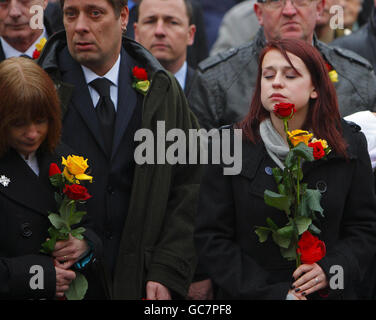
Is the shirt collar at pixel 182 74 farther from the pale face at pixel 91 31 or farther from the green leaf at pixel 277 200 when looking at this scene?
the green leaf at pixel 277 200

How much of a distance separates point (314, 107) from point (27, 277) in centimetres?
174

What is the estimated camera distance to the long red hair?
178 inches

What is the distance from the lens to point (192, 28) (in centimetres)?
691

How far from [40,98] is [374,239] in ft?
6.17

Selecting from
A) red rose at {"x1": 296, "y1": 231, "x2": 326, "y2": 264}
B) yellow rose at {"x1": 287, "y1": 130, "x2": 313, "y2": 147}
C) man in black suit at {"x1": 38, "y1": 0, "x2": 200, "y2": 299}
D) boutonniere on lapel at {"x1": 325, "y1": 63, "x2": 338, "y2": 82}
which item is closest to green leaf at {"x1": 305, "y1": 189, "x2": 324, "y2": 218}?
red rose at {"x1": 296, "y1": 231, "x2": 326, "y2": 264}

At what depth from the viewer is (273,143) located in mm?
4469

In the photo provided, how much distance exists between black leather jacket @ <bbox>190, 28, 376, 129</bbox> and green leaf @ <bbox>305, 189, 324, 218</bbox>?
4.40ft

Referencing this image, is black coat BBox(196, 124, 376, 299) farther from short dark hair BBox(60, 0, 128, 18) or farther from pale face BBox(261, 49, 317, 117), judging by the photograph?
short dark hair BBox(60, 0, 128, 18)

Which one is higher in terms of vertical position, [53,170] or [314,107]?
[314,107]

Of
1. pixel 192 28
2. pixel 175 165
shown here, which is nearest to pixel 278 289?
pixel 175 165

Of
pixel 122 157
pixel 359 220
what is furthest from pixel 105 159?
pixel 359 220

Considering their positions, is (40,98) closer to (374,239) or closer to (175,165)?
(175,165)

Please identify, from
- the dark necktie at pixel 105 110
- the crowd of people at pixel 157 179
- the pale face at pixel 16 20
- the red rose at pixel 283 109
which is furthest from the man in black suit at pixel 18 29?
the red rose at pixel 283 109

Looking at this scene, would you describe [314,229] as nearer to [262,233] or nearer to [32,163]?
[262,233]
